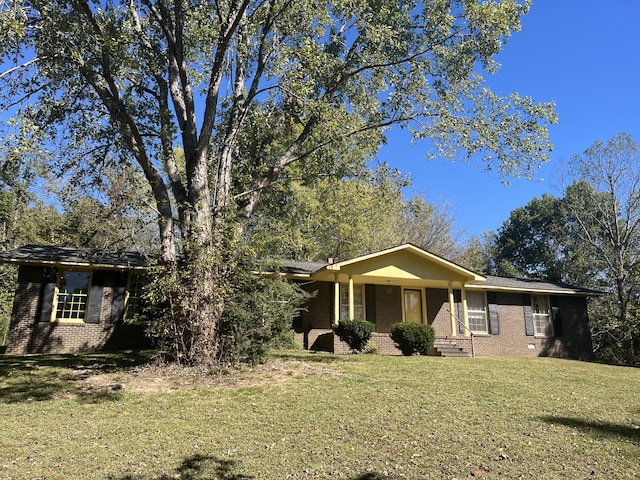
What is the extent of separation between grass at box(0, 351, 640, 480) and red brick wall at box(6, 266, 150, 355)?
3541 mm

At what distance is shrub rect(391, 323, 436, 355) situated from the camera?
48.7 feet

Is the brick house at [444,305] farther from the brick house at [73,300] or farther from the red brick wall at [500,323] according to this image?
the brick house at [73,300]

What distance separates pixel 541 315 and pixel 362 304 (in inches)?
311

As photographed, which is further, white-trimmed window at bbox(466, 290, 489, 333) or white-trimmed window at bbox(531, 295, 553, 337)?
white-trimmed window at bbox(531, 295, 553, 337)

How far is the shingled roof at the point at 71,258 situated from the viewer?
1327 centimetres

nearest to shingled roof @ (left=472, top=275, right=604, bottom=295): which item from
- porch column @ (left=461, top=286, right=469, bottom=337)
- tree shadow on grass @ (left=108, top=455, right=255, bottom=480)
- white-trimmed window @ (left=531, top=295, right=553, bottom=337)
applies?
white-trimmed window @ (left=531, top=295, right=553, bottom=337)

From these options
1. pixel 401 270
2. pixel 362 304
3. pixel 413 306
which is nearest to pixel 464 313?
pixel 413 306

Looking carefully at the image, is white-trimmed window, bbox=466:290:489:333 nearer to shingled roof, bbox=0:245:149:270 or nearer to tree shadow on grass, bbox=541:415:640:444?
tree shadow on grass, bbox=541:415:640:444

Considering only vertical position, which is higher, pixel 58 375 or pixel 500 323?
pixel 500 323

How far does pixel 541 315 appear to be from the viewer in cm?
1919

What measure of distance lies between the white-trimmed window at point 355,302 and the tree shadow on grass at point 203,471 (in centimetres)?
1188

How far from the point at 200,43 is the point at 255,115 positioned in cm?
261

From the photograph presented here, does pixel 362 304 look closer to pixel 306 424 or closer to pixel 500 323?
pixel 500 323

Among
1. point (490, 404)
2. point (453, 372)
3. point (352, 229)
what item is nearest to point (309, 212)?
point (352, 229)
